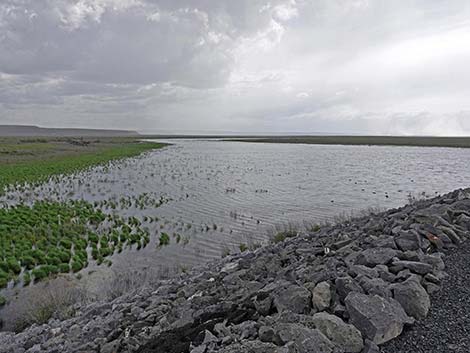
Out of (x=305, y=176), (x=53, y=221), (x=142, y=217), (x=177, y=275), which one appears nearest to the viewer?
(x=177, y=275)

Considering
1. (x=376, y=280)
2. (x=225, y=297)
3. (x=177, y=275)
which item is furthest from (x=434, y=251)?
(x=177, y=275)

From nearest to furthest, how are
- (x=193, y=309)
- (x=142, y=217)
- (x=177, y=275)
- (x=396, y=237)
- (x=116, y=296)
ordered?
(x=193, y=309)
(x=396, y=237)
(x=116, y=296)
(x=177, y=275)
(x=142, y=217)

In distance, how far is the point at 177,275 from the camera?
34.4ft

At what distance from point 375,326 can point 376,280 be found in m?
1.16

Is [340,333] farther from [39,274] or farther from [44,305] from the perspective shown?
[39,274]

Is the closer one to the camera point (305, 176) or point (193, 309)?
point (193, 309)

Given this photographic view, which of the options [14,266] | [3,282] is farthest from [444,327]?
[14,266]

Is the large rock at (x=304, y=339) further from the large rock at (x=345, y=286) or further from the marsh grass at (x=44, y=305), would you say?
the marsh grass at (x=44, y=305)

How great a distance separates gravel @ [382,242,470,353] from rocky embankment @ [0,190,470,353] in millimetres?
118

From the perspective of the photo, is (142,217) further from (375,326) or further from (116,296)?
(375,326)

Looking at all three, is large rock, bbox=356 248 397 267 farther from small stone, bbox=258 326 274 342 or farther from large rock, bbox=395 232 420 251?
small stone, bbox=258 326 274 342

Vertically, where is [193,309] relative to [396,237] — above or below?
below

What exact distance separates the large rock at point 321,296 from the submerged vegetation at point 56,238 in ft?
28.9

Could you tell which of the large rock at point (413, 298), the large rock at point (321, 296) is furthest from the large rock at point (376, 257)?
the large rock at point (321, 296)
